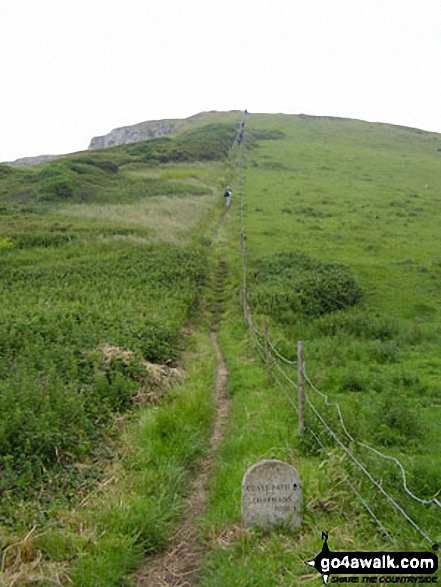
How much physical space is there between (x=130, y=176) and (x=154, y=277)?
3392cm

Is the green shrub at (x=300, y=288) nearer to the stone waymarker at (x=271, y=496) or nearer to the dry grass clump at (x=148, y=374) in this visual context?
the dry grass clump at (x=148, y=374)

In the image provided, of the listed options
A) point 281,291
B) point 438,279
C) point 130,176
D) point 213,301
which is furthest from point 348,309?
point 130,176

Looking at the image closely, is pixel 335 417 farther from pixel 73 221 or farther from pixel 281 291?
pixel 73 221

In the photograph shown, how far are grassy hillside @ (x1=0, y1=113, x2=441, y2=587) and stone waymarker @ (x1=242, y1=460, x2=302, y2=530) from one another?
7.7 inches

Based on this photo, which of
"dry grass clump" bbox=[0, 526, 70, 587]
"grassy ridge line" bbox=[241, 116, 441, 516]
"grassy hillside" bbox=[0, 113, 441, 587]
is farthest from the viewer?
"grassy ridge line" bbox=[241, 116, 441, 516]

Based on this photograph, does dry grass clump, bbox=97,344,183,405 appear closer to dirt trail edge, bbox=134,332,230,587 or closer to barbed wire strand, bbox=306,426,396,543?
dirt trail edge, bbox=134,332,230,587

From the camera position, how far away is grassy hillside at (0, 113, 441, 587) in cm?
684

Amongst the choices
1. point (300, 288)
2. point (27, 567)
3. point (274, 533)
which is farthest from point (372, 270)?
point (27, 567)

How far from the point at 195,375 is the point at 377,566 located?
780cm

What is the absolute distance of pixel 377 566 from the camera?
18.5 ft

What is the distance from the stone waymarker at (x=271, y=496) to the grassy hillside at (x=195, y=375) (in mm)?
195

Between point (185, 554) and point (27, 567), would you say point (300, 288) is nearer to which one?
point (185, 554)

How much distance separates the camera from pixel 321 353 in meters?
15.0

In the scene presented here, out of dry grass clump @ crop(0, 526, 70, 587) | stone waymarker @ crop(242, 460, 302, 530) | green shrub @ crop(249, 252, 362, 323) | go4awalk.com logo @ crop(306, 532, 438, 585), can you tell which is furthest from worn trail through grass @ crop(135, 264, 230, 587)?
green shrub @ crop(249, 252, 362, 323)
